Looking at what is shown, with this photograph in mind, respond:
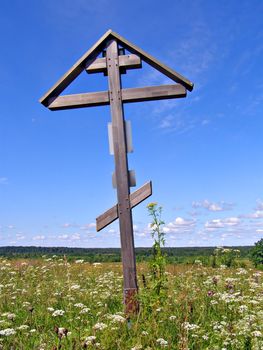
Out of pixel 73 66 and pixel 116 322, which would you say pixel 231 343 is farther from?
pixel 73 66

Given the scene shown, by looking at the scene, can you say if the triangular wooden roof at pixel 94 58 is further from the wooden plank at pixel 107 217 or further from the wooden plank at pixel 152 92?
the wooden plank at pixel 107 217

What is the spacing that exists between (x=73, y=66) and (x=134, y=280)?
128 inches

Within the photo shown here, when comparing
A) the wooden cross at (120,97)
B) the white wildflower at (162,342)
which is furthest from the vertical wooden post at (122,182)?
Answer: the white wildflower at (162,342)

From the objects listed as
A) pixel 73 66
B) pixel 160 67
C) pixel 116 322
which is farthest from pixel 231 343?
pixel 73 66

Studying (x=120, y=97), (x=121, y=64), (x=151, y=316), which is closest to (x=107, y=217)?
(x=151, y=316)

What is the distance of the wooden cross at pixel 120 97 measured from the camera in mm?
5926

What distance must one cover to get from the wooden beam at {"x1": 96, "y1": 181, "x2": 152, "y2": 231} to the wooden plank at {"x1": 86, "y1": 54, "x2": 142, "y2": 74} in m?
1.76

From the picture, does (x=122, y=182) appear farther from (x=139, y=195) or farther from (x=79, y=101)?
(x=79, y=101)

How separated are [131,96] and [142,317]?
124 inches

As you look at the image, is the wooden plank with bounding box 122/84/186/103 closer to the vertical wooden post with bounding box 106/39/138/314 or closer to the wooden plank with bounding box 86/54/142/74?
the vertical wooden post with bounding box 106/39/138/314

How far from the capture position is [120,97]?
6266 mm

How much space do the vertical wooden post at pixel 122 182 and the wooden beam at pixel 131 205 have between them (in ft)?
0.23

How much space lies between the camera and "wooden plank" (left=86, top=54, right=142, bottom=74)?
20.7 ft

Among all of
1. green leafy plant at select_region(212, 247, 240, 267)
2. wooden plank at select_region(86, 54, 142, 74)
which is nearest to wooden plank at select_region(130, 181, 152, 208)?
wooden plank at select_region(86, 54, 142, 74)
